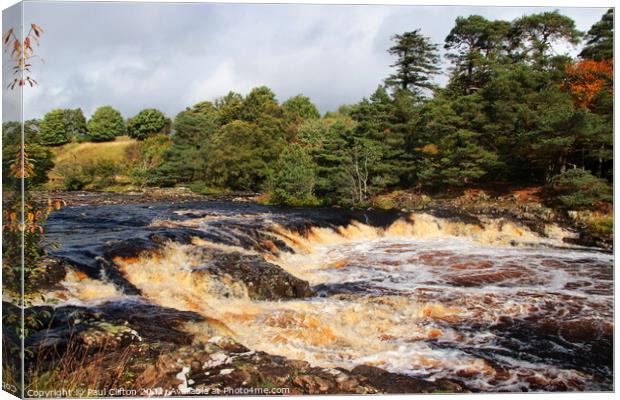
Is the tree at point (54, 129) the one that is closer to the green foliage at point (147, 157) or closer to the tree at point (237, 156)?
the green foliage at point (147, 157)

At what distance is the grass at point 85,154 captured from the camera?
5.34 m

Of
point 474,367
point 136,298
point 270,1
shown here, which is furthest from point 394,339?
point 270,1

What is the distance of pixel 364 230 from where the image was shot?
7.86 m

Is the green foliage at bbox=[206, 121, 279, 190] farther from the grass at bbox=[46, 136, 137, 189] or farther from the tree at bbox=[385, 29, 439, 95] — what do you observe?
the tree at bbox=[385, 29, 439, 95]

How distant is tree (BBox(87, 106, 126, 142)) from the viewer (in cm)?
586

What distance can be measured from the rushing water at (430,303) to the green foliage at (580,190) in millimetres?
673

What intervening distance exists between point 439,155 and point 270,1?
163 inches

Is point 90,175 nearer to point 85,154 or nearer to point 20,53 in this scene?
point 85,154

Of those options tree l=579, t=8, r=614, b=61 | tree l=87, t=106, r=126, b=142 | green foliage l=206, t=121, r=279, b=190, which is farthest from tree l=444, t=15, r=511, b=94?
tree l=87, t=106, r=126, b=142

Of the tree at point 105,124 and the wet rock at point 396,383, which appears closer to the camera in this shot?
the wet rock at point 396,383

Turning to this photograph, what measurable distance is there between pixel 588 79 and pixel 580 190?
1353 millimetres

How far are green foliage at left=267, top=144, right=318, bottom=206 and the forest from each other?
0.02 m

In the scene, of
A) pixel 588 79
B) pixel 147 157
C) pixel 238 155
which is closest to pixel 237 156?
pixel 238 155

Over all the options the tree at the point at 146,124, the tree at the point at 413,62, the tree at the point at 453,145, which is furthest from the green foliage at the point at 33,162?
the tree at the point at 453,145
